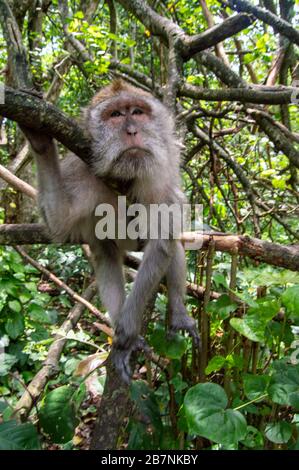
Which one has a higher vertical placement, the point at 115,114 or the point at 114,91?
the point at 114,91

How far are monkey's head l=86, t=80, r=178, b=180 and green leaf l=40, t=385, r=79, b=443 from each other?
1354 millimetres

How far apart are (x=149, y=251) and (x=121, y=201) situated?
1.40ft

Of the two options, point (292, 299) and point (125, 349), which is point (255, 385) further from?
point (125, 349)

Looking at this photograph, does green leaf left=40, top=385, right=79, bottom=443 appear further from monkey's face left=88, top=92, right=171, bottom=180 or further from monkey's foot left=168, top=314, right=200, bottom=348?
monkey's face left=88, top=92, right=171, bottom=180

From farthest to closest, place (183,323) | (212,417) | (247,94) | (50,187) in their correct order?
1. (247,94)
2. (183,323)
3. (50,187)
4. (212,417)

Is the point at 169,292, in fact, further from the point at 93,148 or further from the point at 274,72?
the point at 274,72

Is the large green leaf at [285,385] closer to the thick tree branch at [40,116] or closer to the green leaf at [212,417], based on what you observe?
the green leaf at [212,417]

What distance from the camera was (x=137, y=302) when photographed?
9.02 feet

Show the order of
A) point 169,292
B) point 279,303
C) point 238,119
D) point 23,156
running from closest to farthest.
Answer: point 279,303
point 169,292
point 238,119
point 23,156

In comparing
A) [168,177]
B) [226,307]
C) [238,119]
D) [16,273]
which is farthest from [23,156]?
[226,307]

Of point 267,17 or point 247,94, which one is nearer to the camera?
point 267,17

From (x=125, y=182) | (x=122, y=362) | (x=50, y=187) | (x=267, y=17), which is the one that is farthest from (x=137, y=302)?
(x=267, y=17)

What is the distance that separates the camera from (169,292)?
3227 millimetres

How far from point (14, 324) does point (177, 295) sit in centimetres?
154
